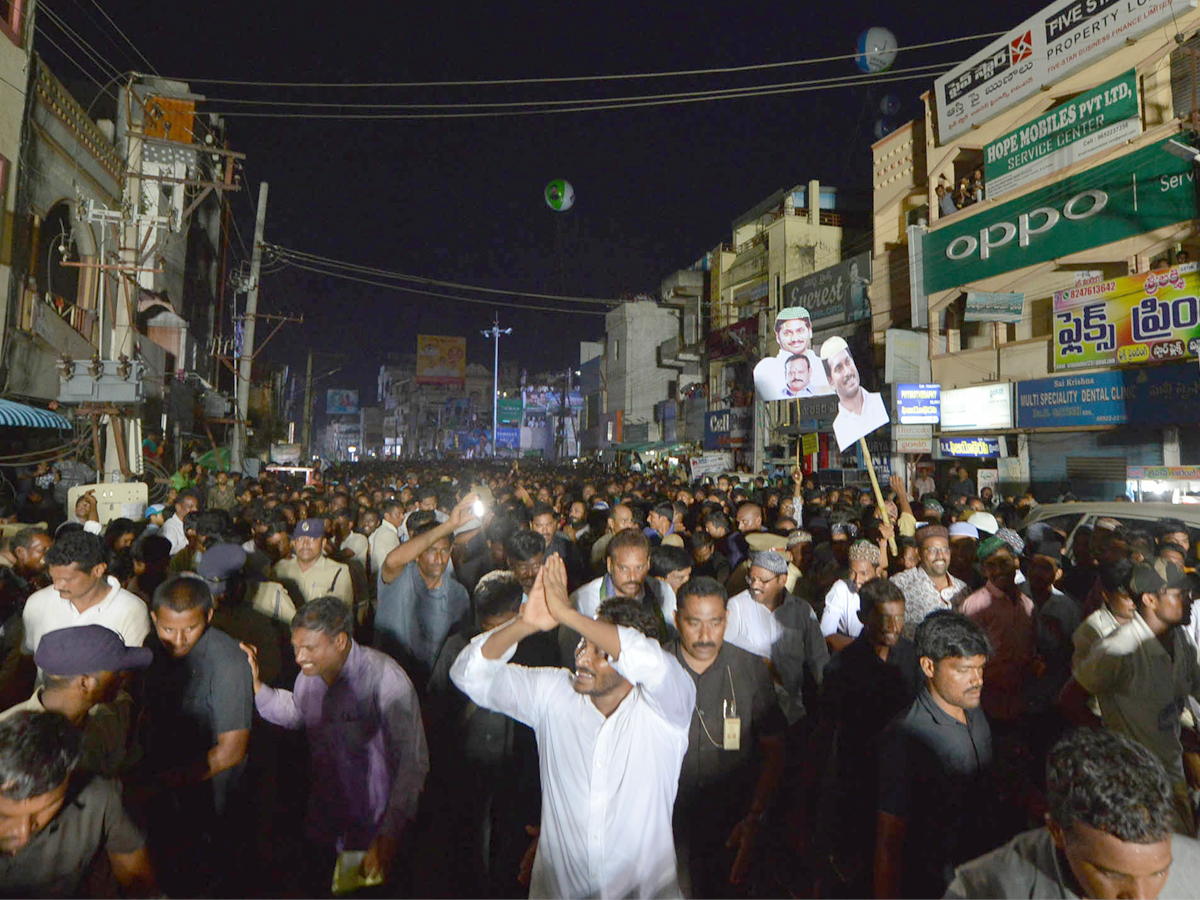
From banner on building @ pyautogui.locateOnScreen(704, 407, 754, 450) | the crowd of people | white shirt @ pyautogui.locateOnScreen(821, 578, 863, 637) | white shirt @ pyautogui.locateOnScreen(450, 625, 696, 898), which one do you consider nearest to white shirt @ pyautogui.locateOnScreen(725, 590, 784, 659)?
the crowd of people

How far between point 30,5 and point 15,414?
860 centimetres

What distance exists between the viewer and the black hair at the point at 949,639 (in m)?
2.52

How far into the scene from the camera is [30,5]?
13.6 metres

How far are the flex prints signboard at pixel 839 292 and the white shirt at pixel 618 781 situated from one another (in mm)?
21344

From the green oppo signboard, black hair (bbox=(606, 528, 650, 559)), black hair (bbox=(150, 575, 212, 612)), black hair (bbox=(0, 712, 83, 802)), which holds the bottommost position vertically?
black hair (bbox=(0, 712, 83, 802))

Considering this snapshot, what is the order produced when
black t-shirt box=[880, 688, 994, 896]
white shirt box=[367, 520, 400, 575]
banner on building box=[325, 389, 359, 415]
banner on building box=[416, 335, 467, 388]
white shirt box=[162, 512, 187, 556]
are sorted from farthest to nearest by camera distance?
banner on building box=[325, 389, 359, 415] < banner on building box=[416, 335, 467, 388] < white shirt box=[162, 512, 187, 556] < white shirt box=[367, 520, 400, 575] < black t-shirt box=[880, 688, 994, 896]

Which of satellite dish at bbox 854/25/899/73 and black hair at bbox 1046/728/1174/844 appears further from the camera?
satellite dish at bbox 854/25/899/73

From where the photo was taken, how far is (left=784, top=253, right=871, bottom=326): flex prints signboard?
75.7 ft

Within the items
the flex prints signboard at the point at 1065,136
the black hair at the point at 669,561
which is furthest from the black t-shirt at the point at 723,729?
the flex prints signboard at the point at 1065,136

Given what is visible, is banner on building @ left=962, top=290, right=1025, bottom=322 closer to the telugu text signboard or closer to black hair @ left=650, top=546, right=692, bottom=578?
the telugu text signboard

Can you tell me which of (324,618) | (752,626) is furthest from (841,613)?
(324,618)

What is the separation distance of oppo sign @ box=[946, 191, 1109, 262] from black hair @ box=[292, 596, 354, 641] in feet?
59.0

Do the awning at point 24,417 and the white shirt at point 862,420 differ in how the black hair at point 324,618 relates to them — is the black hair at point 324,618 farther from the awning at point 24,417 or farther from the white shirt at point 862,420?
the awning at point 24,417

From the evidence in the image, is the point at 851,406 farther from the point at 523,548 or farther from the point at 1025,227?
the point at 1025,227
